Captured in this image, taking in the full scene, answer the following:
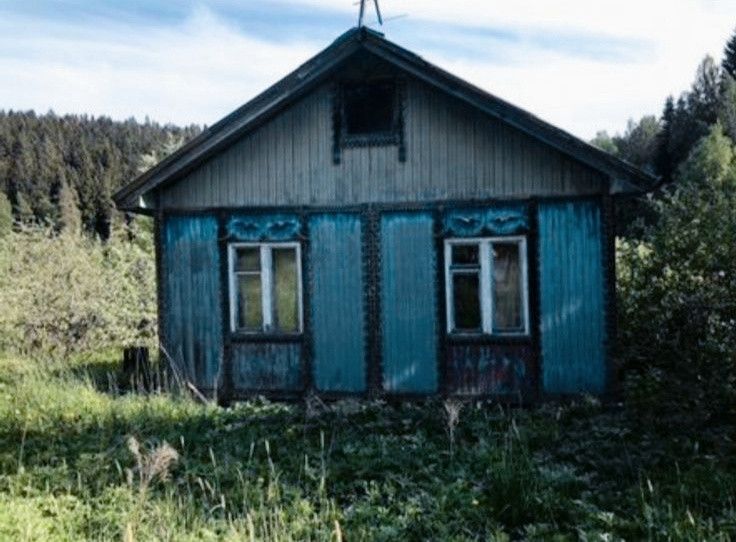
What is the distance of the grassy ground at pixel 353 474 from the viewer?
255 inches

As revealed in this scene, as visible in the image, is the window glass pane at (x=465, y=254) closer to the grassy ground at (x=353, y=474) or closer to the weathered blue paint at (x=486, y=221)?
→ the weathered blue paint at (x=486, y=221)

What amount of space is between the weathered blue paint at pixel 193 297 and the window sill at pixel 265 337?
318 mm

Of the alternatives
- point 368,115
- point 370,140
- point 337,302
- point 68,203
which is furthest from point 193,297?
point 68,203

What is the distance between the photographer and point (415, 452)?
29.1 ft

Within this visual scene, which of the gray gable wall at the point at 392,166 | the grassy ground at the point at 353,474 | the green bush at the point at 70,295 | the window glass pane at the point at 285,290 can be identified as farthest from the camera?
the green bush at the point at 70,295

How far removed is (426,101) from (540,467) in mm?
6348

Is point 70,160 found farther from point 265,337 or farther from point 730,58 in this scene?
point 265,337

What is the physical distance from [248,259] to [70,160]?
76.1m

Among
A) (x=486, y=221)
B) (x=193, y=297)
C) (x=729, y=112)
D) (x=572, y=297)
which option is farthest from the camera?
(x=729, y=112)

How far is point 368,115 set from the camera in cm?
1260

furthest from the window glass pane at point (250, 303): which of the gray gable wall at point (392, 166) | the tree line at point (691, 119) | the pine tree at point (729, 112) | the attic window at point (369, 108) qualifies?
the pine tree at point (729, 112)

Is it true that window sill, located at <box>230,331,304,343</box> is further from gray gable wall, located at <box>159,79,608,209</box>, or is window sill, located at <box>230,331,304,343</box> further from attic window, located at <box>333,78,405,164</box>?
attic window, located at <box>333,78,405,164</box>

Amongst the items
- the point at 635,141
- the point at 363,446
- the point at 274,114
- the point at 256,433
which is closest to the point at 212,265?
the point at 274,114

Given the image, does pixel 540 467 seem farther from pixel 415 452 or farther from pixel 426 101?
pixel 426 101
